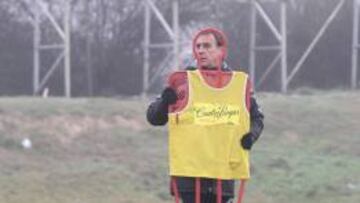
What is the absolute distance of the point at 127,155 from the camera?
13211 millimetres

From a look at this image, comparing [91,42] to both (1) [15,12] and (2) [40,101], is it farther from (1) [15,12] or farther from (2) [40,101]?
(2) [40,101]

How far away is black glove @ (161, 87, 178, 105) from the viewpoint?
549 cm

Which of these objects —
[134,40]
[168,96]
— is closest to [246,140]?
[168,96]

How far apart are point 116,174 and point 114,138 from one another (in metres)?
2.12

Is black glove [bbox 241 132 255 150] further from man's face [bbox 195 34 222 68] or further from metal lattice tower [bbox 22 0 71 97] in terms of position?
metal lattice tower [bbox 22 0 71 97]

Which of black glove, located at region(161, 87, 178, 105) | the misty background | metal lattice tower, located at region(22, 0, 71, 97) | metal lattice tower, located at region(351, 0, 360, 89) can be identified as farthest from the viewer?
metal lattice tower, located at region(351, 0, 360, 89)

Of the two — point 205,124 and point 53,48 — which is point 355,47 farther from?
point 205,124

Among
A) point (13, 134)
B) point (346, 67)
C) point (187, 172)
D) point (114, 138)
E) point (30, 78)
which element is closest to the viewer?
point (187, 172)

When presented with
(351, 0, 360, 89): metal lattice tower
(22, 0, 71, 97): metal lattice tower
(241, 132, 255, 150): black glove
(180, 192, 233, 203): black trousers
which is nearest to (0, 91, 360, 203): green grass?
(22, 0, 71, 97): metal lattice tower

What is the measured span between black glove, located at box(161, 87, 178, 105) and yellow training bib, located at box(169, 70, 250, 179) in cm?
→ 8

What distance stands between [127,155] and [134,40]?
8880 millimetres

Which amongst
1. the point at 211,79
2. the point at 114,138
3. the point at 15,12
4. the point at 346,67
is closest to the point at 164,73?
the point at 15,12

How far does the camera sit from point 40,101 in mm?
15195

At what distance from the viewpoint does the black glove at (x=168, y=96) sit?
5488mm
